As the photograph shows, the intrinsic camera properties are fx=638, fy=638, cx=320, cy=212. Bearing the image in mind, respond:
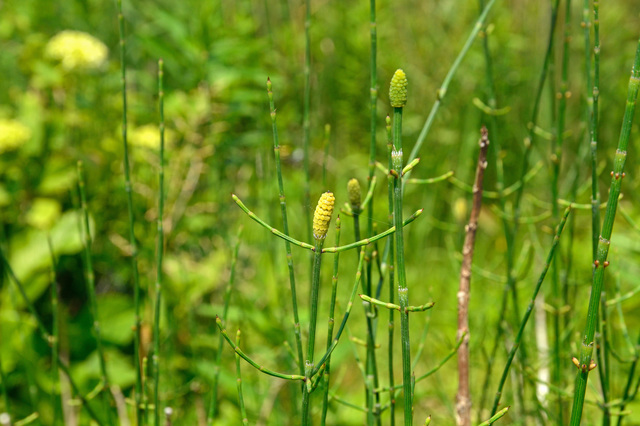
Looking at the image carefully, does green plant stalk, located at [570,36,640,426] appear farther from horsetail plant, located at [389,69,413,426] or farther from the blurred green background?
the blurred green background

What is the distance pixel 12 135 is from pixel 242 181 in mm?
677

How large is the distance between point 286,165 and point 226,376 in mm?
1102

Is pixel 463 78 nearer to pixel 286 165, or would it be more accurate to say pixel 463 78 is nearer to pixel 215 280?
pixel 286 165

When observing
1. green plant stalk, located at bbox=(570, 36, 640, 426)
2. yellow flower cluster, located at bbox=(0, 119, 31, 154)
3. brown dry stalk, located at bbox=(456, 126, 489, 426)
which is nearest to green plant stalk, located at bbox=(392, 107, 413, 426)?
green plant stalk, located at bbox=(570, 36, 640, 426)

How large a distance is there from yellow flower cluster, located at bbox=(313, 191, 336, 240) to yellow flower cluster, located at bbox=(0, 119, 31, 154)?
1.37m

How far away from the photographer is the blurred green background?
1428mm

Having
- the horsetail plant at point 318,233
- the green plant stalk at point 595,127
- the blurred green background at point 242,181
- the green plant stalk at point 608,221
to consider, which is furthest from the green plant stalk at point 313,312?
the blurred green background at point 242,181

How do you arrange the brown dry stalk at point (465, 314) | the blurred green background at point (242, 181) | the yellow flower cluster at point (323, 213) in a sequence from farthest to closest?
the blurred green background at point (242, 181) < the brown dry stalk at point (465, 314) < the yellow flower cluster at point (323, 213)

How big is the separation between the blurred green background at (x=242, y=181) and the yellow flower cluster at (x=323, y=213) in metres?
0.62

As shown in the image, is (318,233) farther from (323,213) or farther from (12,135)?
(12,135)

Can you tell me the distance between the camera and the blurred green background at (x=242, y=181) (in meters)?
1.43

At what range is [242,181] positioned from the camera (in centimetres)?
204

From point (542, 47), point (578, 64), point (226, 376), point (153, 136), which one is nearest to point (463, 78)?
point (542, 47)

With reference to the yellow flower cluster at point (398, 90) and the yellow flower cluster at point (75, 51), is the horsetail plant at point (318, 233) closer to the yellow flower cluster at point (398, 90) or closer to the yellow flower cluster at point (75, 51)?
the yellow flower cluster at point (398, 90)
